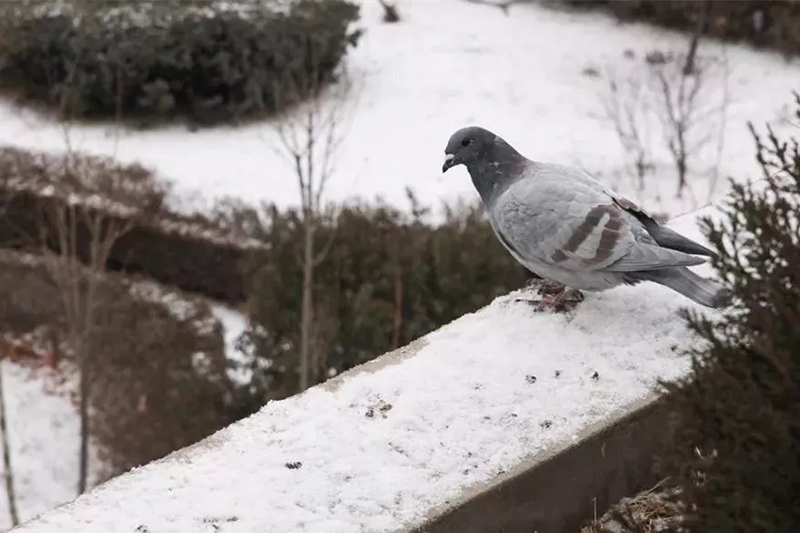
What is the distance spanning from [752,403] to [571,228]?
1.35 metres

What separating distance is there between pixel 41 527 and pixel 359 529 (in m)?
0.68

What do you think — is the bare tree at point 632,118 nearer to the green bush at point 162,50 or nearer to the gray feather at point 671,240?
the green bush at point 162,50

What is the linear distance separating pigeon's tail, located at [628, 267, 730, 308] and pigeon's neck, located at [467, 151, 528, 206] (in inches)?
22.6

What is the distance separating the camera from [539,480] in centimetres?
230

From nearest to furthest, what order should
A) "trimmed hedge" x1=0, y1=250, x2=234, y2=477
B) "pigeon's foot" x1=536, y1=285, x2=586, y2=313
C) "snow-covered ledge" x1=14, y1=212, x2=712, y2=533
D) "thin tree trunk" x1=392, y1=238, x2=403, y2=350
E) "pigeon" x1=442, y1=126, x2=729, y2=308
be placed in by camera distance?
1. "snow-covered ledge" x1=14, y1=212, x2=712, y2=533
2. "pigeon" x1=442, y1=126, x2=729, y2=308
3. "pigeon's foot" x1=536, y1=285, x2=586, y2=313
4. "thin tree trunk" x1=392, y1=238, x2=403, y2=350
5. "trimmed hedge" x1=0, y1=250, x2=234, y2=477

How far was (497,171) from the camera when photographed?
10.6 feet

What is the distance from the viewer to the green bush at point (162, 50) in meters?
9.12

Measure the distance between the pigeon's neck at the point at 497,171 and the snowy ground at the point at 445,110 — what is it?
184 inches

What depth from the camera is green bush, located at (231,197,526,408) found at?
5.47 m

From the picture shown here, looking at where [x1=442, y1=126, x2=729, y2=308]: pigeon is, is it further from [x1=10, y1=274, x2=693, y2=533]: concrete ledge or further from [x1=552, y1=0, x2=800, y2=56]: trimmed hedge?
[x1=552, y1=0, x2=800, y2=56]: trimmed hedge

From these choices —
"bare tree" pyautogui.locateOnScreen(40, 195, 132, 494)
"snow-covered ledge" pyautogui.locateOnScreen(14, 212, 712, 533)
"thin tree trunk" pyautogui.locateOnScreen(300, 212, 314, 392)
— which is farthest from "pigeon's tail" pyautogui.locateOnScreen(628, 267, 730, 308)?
"bare tree" pyautogui.locateOnScreen(40, 195, 132, 494)

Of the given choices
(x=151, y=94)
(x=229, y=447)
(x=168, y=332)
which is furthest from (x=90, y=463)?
(x=229, y=447)

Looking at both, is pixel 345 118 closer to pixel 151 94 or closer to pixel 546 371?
pixel 151 94

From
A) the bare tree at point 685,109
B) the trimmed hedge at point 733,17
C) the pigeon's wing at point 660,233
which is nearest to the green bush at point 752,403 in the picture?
the pigeon's wing at point 660,233
